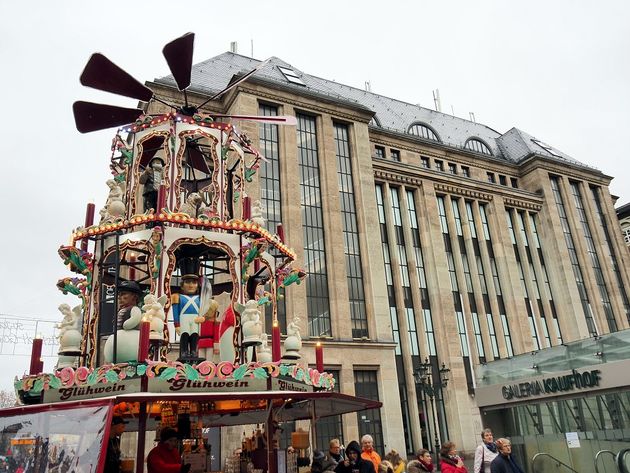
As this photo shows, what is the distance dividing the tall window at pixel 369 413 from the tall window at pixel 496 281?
48.8ft

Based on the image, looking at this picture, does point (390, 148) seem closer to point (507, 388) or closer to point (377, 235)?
point (377, 235)

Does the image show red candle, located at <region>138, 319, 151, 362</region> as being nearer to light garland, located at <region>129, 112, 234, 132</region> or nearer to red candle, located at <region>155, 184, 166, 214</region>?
red candle, located at <region>155, 184, 166, 214</region>

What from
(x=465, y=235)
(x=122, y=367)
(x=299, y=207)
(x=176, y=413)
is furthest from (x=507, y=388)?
(x=465, y=235)

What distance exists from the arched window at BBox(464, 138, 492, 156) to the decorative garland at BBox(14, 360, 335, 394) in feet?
149

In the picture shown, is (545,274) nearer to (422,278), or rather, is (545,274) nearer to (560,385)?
(422,278)

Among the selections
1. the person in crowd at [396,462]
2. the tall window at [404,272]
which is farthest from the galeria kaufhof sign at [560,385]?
the tall window at [404,272]

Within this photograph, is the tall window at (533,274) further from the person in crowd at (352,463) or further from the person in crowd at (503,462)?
the person in crowd at (352,463)

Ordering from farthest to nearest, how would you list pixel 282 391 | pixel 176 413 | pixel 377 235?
pixel 377 235 → pixel 176 413 → pixel 282 391

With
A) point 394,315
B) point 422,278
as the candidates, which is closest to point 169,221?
point 394,315

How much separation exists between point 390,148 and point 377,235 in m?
11.4

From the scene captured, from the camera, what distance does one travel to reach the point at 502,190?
46594 millimetres

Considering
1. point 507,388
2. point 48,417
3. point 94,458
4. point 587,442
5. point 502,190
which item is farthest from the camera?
point 502,190

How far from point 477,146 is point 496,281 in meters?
15.6

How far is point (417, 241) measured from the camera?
40.7 meters
